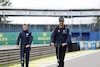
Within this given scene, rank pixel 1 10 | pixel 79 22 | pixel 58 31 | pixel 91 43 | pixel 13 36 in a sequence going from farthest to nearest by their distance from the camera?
pixel 1 10 < pixel 79 22 < pixel 13 36 < pixel 91 43 < pixel 58 31

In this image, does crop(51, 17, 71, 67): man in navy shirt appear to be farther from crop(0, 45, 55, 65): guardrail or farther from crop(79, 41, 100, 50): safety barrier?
crop(79, 41, 100, 50): safety barrier

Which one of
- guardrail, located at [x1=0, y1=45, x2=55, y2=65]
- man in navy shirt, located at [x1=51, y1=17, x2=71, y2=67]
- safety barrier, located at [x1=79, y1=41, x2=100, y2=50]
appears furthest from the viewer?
safety barrier, located at [x1=79, y1=41, x2=100, y2=50]

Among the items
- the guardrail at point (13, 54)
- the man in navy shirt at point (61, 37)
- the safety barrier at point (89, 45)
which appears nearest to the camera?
the man in navy shirt at point (61, 37)

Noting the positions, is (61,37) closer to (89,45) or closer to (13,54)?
(13,54)

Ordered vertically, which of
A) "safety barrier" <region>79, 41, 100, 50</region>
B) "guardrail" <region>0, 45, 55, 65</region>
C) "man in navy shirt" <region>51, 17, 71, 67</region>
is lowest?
"safety barrier" <region>79, 41, 100, 50</region>

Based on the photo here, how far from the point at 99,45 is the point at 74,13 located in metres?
18.7

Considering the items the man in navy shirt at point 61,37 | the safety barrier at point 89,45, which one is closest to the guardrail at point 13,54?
the man in navy shirt at point 61,37

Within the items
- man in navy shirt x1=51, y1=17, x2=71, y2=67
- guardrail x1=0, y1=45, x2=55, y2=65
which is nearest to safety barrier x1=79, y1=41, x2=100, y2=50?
guardrail x1=0, y1=45, x2=55, y2=65

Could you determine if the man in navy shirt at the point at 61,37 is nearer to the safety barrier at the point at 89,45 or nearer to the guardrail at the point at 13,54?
the guardrail at the point at 13,54

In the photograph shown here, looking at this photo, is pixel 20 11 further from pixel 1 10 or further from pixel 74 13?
pixel 74 13

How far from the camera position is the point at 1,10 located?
4134cm

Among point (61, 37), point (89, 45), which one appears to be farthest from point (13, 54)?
point (89, 45)

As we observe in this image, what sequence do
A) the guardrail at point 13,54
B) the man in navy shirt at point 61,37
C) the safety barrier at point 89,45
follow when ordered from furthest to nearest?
the safety barrier at point 89,45 < the guardrail at point 13,54 < the man in navy shirt at point 61,37

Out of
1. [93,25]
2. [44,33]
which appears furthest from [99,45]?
[93,25]
